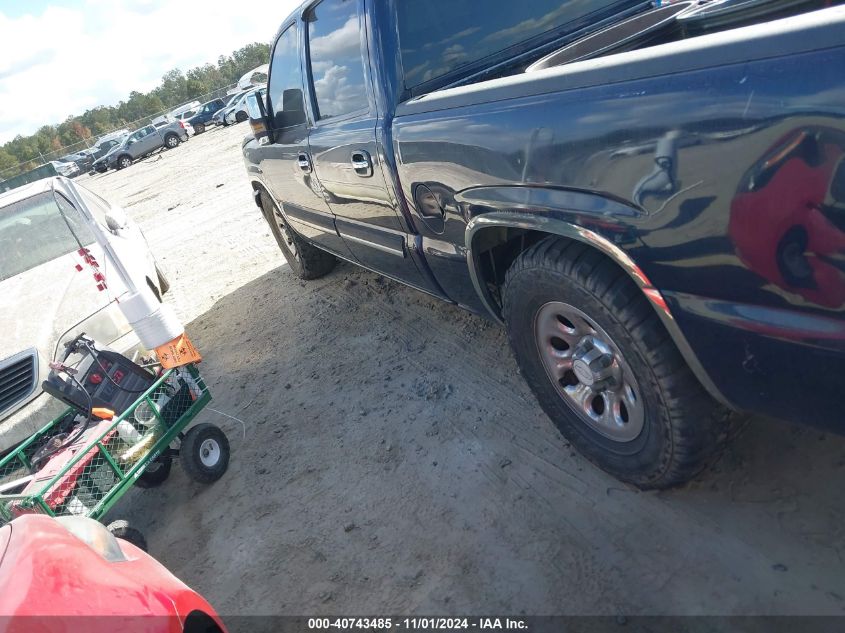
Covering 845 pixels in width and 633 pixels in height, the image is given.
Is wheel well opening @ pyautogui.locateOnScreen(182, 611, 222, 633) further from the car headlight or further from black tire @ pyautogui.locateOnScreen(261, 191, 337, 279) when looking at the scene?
black tire @ pyautogui.locateOnScreen(261, 191, 337, 279)

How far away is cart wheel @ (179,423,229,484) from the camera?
348 cm

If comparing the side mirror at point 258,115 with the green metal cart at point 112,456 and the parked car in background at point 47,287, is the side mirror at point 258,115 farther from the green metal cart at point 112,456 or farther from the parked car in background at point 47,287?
the green metal cart at point 112,456

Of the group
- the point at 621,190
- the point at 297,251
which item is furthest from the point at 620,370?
the point at 297,251

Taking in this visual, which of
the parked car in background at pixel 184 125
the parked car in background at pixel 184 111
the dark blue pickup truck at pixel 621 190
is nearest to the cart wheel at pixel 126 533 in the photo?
the dark blue pickup truck at pixel 621 190

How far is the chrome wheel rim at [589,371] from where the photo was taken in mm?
2305

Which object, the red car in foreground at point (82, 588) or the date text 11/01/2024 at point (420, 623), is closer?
the red car in foreground at point (82, 588)

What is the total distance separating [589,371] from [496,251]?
0.83 metres

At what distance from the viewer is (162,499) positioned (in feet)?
12.0

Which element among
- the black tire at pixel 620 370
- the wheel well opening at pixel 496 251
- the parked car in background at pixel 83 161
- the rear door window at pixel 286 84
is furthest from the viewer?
the parked car in background at pixel 83 161

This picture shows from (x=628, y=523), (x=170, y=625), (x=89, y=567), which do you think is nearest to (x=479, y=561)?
(x=628, y=523)

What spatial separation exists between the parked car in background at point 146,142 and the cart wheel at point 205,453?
29.6m

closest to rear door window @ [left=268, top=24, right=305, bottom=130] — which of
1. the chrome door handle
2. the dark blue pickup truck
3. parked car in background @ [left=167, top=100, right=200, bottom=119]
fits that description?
the dark blue pickup truck

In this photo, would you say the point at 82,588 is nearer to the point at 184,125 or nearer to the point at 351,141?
the point at 351,141

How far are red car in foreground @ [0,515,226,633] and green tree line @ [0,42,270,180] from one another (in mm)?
76583
